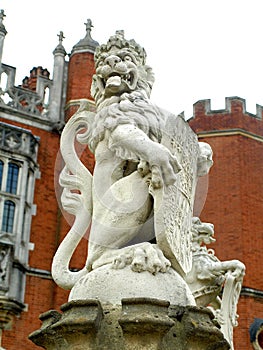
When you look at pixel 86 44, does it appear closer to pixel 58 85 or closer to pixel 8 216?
pixel 58 85

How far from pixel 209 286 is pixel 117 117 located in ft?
5.38

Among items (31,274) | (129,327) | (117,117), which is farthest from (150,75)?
(31,274)

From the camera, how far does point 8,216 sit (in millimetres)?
12484

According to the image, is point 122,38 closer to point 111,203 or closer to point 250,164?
point 111,203

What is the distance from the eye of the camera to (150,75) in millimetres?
3170

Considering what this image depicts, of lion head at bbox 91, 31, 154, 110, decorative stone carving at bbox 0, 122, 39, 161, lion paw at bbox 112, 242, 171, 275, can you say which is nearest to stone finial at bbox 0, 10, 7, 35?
decorative stone carving at bbox 0, 122, 39, 161

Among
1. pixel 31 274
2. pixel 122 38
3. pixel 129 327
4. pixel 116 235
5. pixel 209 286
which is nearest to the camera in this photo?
pixel 129 327

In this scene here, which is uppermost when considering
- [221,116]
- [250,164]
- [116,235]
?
[221,116]

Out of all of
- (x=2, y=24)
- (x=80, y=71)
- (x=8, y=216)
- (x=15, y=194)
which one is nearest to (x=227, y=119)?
(x=80, y=71)

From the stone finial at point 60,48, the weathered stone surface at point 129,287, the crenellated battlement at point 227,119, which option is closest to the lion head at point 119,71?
the weathered stone surface at point 129,287

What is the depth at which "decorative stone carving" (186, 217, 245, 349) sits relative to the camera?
3.79 m

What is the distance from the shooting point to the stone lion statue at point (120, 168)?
2582 millimetres

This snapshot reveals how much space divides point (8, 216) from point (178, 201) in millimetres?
10146

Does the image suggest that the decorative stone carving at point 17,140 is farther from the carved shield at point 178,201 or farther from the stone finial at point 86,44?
the carved shield at point 178,201
